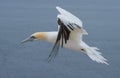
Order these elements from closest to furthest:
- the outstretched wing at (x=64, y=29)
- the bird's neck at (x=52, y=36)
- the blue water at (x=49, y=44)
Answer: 1. the outstretched wing at (x=64, y=29)
2. the bird's neck at (x=52, y=36)
3. the blue water at (x=49, y=44)

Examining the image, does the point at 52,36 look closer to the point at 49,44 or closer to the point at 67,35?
the point at 67,35

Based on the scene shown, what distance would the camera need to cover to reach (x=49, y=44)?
12.3ft

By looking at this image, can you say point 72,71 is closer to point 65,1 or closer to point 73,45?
point 73,45

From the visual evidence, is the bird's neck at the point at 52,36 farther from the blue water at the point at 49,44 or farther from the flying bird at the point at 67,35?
the blue water at the point at 49,44

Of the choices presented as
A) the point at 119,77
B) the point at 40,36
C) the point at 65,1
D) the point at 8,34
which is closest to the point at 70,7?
the point at 65,1

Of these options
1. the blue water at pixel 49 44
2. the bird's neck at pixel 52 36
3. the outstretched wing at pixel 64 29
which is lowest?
the blue water at pixel 49 44

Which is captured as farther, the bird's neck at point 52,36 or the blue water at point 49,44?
the blue water at point 49,44

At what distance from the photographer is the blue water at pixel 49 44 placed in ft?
10.1

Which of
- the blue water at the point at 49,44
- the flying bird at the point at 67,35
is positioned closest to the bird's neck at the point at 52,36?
the flying bird at the point at 67,35

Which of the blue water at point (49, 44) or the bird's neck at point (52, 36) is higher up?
the bird's neck at point (52, 36)

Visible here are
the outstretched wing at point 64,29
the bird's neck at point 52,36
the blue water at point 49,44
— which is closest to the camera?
the outstretched wing at point 64,29

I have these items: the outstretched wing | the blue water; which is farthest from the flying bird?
the blue water

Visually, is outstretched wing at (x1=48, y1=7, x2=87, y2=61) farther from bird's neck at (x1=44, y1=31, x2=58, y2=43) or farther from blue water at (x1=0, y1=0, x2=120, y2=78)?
blue water at (x1=0, y1=0, x2=120, y2=78)

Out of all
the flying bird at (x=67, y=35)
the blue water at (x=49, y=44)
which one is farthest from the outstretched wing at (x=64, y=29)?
the blue water at (x=49, y=44)
